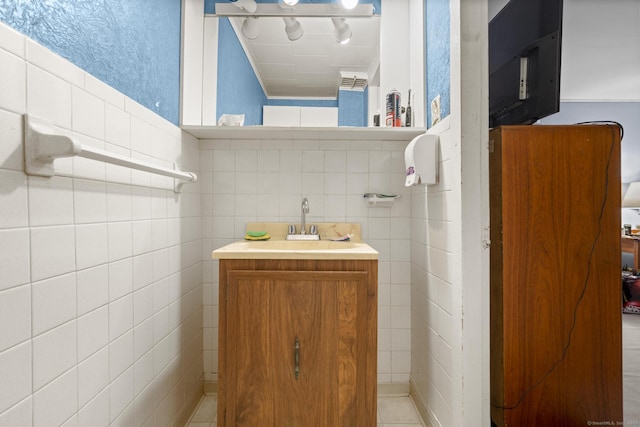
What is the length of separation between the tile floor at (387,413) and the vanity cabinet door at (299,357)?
47cm

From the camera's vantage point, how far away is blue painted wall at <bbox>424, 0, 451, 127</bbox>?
1219mm

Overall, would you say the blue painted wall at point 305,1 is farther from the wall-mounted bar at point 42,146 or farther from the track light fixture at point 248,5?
the wall-mounted bar at point 42,146

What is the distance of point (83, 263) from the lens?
805 millimetres

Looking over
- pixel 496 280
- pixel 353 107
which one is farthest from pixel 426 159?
pixel 353 107

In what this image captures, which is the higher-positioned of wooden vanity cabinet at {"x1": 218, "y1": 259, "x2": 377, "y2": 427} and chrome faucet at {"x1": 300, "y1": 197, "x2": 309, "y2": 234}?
chrome faucet at {"x1": 300, "y1": 197, "x2": 309, "y2": 234}

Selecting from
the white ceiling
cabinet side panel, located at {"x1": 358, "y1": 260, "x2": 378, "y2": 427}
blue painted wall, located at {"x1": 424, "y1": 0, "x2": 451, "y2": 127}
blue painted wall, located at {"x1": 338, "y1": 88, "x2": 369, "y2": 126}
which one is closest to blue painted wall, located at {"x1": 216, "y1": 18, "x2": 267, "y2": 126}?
the white ceiling

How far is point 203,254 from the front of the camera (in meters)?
1.71

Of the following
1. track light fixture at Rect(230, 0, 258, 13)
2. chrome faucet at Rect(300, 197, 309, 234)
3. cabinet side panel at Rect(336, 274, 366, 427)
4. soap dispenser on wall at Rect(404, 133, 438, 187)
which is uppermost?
track light fixture at Rect(230, 0, 258, 13)

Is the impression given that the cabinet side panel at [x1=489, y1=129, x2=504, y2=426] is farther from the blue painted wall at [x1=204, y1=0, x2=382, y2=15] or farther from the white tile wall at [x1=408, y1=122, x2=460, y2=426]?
the blue painted wall at [x1=204, y1=0, x2=382, y2=15]

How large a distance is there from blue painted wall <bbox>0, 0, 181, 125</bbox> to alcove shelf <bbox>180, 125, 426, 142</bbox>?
19 cm

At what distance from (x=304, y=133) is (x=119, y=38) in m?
0.85

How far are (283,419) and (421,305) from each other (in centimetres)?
85

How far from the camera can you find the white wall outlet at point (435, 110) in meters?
1.32

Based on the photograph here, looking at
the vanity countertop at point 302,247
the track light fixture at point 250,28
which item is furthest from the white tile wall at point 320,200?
the track light fixture at point 250,28
